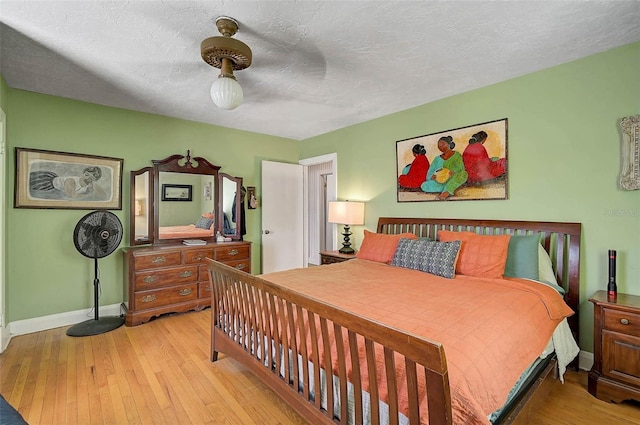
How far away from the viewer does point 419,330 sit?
139 cm

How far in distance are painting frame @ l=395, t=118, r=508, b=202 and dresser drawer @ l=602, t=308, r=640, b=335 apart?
1.18 meters

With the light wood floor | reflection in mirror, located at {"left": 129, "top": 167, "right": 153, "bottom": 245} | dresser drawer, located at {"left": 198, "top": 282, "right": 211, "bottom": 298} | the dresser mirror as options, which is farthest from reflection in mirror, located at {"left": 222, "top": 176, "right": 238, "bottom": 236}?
the light wood floor

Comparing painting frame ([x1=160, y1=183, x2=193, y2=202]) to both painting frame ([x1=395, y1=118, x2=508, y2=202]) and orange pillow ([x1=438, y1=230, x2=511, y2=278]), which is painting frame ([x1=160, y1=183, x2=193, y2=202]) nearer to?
painting frame ([x1=395, y1=118, x2=508, y2=202])

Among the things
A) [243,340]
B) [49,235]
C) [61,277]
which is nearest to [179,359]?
[243,340]

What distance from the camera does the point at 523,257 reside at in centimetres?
237

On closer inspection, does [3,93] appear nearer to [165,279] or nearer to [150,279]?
[150,279]

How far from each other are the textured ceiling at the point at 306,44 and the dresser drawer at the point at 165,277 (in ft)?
6.26

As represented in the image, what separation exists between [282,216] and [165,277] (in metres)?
1.95

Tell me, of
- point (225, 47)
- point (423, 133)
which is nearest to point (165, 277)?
point (225, 47)

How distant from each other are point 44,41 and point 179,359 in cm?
260

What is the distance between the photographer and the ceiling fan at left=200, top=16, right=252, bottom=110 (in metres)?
1.86

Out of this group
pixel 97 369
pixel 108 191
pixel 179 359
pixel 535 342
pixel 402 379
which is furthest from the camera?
pixel 108 191

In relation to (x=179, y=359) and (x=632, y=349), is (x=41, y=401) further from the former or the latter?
(x=632, y=349)

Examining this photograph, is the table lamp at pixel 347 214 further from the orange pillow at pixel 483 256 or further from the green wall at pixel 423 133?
the orange pillow at pixel 483 256
